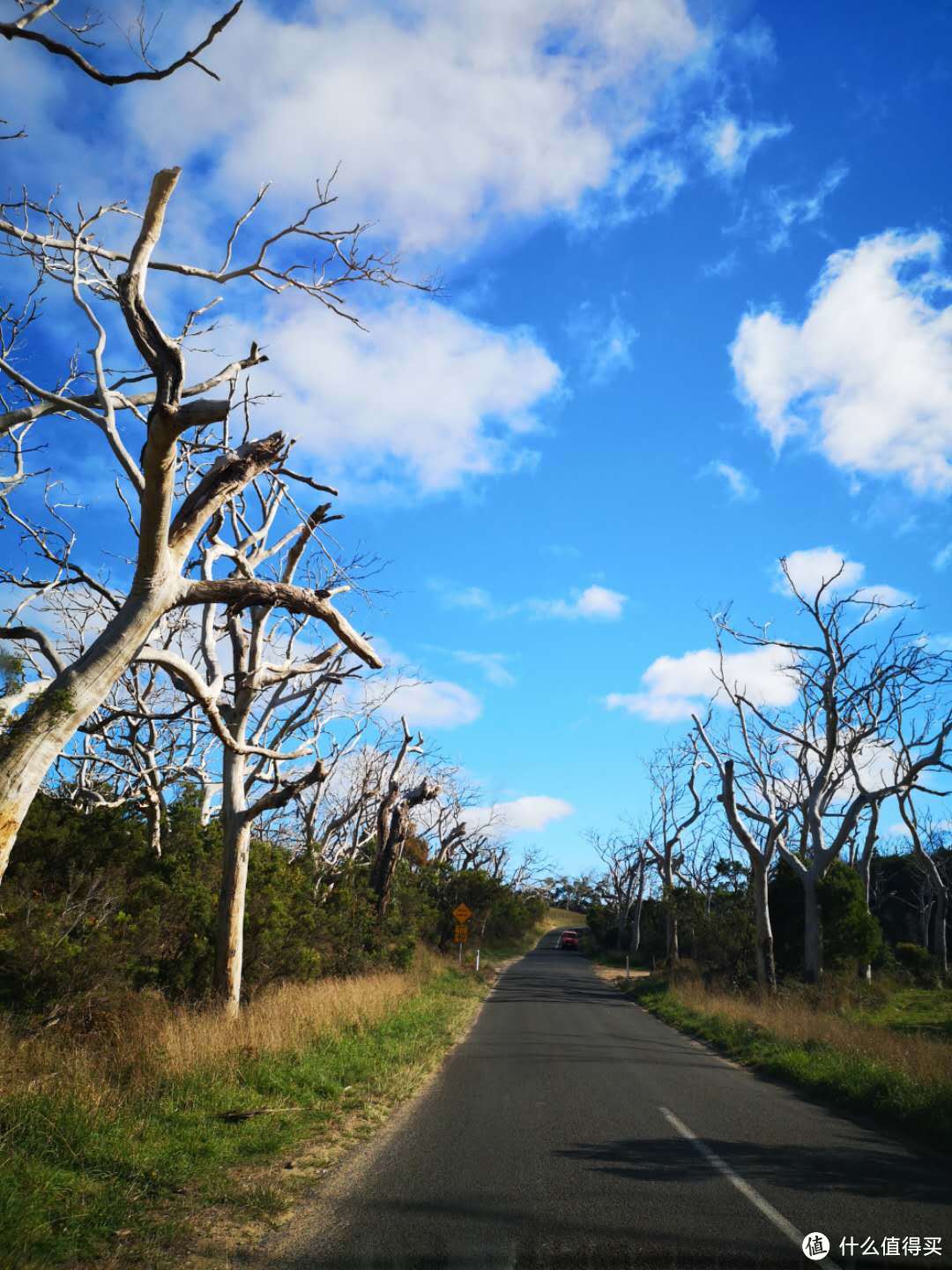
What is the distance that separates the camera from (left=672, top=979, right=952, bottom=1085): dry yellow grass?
11227 millimetres

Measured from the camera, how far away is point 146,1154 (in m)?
6.35

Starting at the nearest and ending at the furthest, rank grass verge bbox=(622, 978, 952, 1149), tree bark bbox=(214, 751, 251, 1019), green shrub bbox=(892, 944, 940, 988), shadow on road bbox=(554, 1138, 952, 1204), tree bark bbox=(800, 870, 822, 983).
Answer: shadow on road bbox=(554, 1138, 952, 1204) → grass verge bbox=(622, 978, 952, 1149) → tree bark bbox=(214, 751, 251, 1019) → tree bark bbox=(800, 870, 822, 983) → green shrub bbox=(892, 944, 940, 988)

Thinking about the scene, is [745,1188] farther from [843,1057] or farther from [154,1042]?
[843,1057]

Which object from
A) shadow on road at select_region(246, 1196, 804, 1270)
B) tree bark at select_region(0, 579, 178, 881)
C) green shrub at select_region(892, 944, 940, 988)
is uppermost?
tree bark at select_region(0, 579, 178, 881)

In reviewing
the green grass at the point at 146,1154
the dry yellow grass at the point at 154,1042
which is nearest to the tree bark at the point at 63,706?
the green grass at the point at 146,1154

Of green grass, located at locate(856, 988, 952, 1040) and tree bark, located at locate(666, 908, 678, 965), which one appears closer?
green grass, located at locate(856, 988, 952, 1040)

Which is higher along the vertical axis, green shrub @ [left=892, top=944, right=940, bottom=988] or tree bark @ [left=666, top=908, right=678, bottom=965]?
tree bark @ [left=666, top=908, right=678, bottom=965]

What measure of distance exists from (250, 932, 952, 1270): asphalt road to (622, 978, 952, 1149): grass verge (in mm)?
584

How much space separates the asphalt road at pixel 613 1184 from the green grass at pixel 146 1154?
674 millimetres

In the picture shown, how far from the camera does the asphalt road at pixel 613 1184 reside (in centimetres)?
512

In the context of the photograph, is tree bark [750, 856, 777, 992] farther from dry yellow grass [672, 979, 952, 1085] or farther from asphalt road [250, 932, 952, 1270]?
asphalt road [250, 932, 952, 1270]

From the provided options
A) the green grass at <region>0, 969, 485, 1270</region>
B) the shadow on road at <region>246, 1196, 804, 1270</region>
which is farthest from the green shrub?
the shadow on road at <region>246, 1196, 804, 1270</region>

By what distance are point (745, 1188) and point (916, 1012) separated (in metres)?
22.1

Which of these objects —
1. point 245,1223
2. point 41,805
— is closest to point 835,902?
point 41,805
